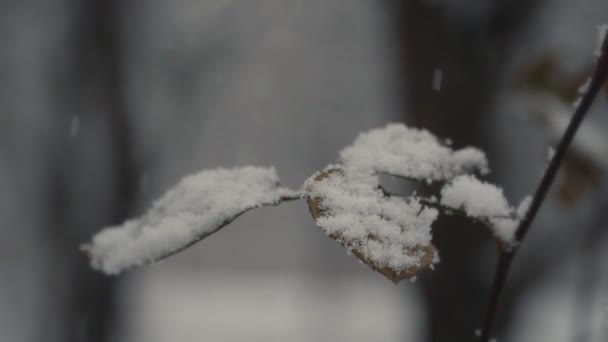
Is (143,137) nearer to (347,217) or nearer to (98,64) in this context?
(98,64)

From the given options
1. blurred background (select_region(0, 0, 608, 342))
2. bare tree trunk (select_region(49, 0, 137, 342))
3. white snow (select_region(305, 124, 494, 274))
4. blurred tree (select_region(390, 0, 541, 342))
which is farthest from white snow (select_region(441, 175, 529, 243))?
bare tree trunk (select_region(49, 0, 137, 342))

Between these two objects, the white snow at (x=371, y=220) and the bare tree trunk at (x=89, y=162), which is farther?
the bare tree trunk at (x=89, y=162)

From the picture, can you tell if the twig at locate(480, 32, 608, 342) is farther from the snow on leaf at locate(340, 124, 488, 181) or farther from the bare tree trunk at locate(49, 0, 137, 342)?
the bare tree trunk at locate(49, 0, 137, 342)

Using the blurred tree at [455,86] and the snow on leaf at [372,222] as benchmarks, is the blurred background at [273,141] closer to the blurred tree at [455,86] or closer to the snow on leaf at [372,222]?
the blurred tree at [455,86]

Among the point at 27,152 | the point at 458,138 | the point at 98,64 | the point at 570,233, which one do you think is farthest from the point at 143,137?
the point at 570,233

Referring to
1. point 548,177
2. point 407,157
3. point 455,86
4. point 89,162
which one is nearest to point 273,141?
point 89,162

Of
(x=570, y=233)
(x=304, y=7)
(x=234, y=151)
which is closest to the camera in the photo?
(x=570, y=233)

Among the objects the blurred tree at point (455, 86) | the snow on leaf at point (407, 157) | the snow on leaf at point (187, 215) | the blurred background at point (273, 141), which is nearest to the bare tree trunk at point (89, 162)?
the blurred background at point (273, 141)

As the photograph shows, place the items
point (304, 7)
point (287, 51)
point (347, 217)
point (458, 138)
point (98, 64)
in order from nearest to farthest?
point (347, 217) < point (458, 138) < point (98, 64) < point (304, 7) < point (287, 51)
